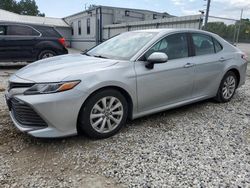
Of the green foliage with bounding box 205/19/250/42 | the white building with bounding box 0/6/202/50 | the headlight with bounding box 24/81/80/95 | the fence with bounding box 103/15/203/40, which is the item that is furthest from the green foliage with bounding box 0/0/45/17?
the headlight with bounding box 24/81/80/95

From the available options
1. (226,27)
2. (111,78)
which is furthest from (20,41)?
(226,27)

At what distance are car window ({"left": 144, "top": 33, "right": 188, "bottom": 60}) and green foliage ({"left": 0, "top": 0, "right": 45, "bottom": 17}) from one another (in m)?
63.7

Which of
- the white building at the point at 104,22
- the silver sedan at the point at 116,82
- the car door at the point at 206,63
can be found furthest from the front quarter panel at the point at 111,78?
the white building at the point at 104,22

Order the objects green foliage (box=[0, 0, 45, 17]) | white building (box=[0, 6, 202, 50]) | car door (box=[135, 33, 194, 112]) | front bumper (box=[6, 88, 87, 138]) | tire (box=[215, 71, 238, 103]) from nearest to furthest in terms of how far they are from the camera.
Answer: front bumper (box=[6, 88, 87, 138])
car door (box=[135, 33, 194, 112])
tire (box=[215, 71, 238, 103])
white building (box=[0, 6, 202, 50])
green foliage (box=[0, 0, 45, 17])

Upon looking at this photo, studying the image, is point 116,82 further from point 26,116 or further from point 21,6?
point 21,6

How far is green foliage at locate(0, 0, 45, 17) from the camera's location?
56981 millimetres

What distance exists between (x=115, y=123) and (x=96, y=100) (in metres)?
0.47

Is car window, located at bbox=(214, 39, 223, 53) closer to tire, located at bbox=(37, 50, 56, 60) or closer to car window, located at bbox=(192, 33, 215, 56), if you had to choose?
car window, located at bbox=(192, 33, 215, 56)

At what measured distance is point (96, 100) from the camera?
9.53 feet

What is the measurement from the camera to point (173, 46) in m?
3.75

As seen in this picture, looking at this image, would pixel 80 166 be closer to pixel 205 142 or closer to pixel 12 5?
pixel 205 142

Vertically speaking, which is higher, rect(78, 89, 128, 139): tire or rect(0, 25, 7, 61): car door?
rect(0, 25, 7, 61): car door

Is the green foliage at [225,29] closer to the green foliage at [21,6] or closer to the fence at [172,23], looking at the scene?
the fence at [172,23]

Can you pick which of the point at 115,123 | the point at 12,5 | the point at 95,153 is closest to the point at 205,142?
the point at 115,123
